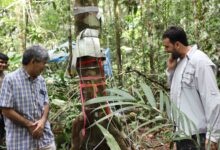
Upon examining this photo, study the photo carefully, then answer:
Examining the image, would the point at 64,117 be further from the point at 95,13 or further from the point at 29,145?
the point at 95,13

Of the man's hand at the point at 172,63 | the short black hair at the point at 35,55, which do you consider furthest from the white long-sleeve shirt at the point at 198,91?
the short black hair at the point at 35,55

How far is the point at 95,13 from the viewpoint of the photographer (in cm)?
363

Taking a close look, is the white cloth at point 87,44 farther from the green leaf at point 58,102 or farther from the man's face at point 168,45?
the green leaf at point 58,102

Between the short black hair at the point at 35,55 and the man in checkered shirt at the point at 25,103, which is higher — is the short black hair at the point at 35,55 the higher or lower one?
the higher one

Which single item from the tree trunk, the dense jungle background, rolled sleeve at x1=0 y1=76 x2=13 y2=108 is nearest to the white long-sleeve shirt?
the tree trunk

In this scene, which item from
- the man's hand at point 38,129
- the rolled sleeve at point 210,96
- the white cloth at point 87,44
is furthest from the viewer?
the white cloth at point 87,44

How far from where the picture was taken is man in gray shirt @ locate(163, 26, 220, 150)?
2756mm

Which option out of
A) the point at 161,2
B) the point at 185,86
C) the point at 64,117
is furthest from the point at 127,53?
the point at 185,86

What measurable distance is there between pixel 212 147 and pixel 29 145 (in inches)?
67.0

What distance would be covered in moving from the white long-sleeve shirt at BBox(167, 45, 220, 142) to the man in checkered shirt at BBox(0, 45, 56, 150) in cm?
126

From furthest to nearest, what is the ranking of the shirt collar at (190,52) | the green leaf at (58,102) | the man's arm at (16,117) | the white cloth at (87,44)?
1. the green leaf at (58,102)
2. the white cloth at (87,44)
3. the man's arm at (16,117)
4. the shirt collar at (190,52)

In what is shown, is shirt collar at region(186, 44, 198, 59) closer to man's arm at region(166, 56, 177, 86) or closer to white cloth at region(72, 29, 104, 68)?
man's arm at region(166, 56, 177, 86)

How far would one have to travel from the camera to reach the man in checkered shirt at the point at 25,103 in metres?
3.33

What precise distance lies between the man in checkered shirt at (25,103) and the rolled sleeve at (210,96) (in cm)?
143
